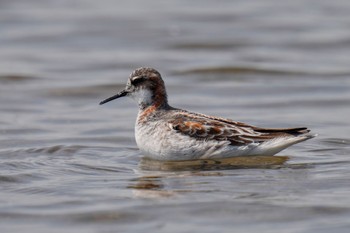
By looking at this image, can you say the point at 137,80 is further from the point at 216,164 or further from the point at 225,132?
the point at 216,164

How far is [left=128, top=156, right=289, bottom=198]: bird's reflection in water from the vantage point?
11.9 m

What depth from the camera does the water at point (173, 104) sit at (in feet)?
34.9

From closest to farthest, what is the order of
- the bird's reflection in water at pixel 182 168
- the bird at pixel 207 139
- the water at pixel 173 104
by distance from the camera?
the water at pixel 173 104 < the bird's reflection in water at pixel 182 168 < the bird at pixel 207 139

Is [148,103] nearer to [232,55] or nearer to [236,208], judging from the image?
[236,208]

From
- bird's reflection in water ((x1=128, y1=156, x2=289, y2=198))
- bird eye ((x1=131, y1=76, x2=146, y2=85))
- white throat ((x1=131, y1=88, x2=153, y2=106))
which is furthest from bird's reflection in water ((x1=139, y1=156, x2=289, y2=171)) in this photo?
bird eye ((x1=131, y1=76, x2=146, y2=85))

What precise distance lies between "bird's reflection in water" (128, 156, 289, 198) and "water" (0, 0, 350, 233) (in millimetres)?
27

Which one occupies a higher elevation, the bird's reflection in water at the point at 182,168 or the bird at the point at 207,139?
the bird at the point at 207,139

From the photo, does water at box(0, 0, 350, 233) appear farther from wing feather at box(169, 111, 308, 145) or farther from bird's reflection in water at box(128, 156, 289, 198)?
wing feather at box(169, 111, 308, 145)

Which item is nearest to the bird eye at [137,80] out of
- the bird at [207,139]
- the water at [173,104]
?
the bird at [207,139]

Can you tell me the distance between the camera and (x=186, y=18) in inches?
998

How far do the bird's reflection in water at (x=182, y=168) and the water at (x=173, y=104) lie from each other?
0.09 ft

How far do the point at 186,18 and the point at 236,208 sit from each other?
15.1 meters

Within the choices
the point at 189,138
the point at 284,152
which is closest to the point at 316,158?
the point at 284,152

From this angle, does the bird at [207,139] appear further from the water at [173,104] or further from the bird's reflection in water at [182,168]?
the water at [173,104]
